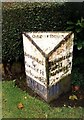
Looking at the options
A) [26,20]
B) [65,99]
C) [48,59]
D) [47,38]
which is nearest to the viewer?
[48,59]

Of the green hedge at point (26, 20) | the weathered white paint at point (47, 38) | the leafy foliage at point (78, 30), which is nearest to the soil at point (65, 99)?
the green hedge at point (26, 20)

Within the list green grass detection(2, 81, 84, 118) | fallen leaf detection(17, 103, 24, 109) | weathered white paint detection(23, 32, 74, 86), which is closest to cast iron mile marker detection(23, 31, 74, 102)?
weathered white paint detection(23, 32, 74, 86)

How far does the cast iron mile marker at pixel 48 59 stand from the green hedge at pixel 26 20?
0.26m

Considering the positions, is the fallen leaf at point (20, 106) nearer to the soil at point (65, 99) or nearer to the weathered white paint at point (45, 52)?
the soil at point (65, 99)

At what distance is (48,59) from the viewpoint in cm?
552

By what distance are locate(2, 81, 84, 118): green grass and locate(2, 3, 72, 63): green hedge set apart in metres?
0.82

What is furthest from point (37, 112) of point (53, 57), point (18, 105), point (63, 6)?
point (63, 6)

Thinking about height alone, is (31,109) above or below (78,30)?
below

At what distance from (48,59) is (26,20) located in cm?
87

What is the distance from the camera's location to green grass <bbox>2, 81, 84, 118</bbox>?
18.8 feet

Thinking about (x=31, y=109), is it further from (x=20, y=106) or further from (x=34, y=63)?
(x=34, y=63)

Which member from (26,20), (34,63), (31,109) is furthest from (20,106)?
(26,20)

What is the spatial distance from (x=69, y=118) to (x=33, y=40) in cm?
143

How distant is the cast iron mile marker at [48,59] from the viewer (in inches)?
221
